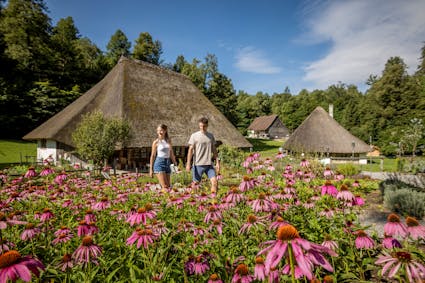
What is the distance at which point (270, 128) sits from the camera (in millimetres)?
57781

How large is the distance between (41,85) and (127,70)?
1384 centimetres

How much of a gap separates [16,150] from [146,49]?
25192 mm

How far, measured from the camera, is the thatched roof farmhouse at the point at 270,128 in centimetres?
5766

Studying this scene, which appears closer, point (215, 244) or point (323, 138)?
point (215, 244)

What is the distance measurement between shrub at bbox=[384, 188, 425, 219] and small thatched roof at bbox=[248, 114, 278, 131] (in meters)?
51.8

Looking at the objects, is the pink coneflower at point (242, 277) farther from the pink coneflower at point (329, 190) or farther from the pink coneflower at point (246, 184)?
the pink coneflower at point (329, 190)

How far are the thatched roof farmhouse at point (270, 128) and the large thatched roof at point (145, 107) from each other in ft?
124

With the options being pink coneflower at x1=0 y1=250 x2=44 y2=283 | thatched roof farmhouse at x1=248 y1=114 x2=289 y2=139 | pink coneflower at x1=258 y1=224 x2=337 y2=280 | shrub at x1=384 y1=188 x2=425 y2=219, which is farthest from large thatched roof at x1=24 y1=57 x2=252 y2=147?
thatched roof farmhouse at x1=248 y1=114 x2=289 y2=139

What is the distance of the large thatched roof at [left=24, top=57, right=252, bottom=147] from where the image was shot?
15.6 metres

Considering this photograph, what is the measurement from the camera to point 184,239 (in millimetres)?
2492

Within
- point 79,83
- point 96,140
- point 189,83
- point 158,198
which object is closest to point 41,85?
point 79,83

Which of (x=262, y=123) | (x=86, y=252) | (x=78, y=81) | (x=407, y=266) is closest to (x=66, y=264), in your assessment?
(x=86, y=252)

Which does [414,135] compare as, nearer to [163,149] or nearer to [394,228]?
[163,149]

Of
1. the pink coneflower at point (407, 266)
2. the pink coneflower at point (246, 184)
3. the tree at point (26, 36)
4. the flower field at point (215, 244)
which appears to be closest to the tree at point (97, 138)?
the flower field at point (215, 244)
